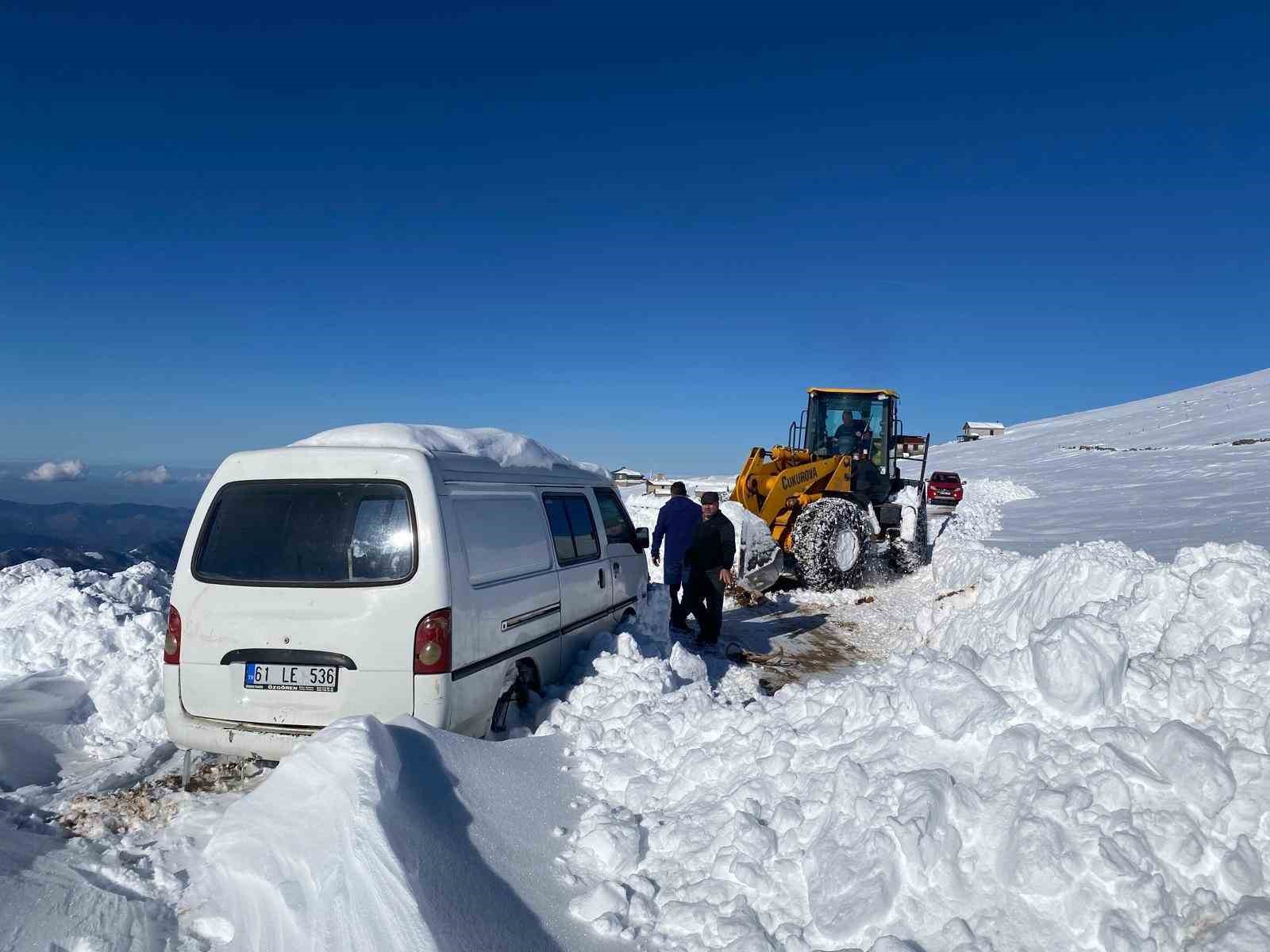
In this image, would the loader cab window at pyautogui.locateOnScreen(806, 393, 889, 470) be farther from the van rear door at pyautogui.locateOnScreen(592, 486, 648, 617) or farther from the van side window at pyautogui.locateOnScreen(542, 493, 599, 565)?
the van side window at pyautogui.locateOnScreen(542, 493, 599, 565)

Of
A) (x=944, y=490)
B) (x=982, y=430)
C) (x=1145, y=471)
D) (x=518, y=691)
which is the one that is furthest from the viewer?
(x=982, y=430)

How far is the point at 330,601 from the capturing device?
12.1ft

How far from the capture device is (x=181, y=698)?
379cm

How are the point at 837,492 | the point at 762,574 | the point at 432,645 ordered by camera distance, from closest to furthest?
the point at 432,645 < the point at 762,574 < the point at 837,492

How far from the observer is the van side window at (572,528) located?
17.0ft

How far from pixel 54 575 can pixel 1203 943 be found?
7532 mm

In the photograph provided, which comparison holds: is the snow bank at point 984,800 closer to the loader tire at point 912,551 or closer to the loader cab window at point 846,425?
the loader cab window at point 846,425

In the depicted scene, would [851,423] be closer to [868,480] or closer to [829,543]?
[868,480]

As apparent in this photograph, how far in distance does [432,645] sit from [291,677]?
2.38 feet

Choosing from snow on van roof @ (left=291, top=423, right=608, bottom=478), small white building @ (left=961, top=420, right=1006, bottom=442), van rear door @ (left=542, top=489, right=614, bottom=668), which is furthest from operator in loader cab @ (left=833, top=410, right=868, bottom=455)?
small white building @ (left=961, top=420, right=1006, bottom=442)

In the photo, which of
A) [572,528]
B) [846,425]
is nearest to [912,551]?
[846,425]

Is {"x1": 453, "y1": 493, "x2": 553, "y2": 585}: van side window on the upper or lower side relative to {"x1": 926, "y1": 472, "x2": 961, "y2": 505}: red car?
upper

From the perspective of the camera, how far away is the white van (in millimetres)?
3627

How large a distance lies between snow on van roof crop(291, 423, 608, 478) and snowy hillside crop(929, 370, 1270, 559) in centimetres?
955
